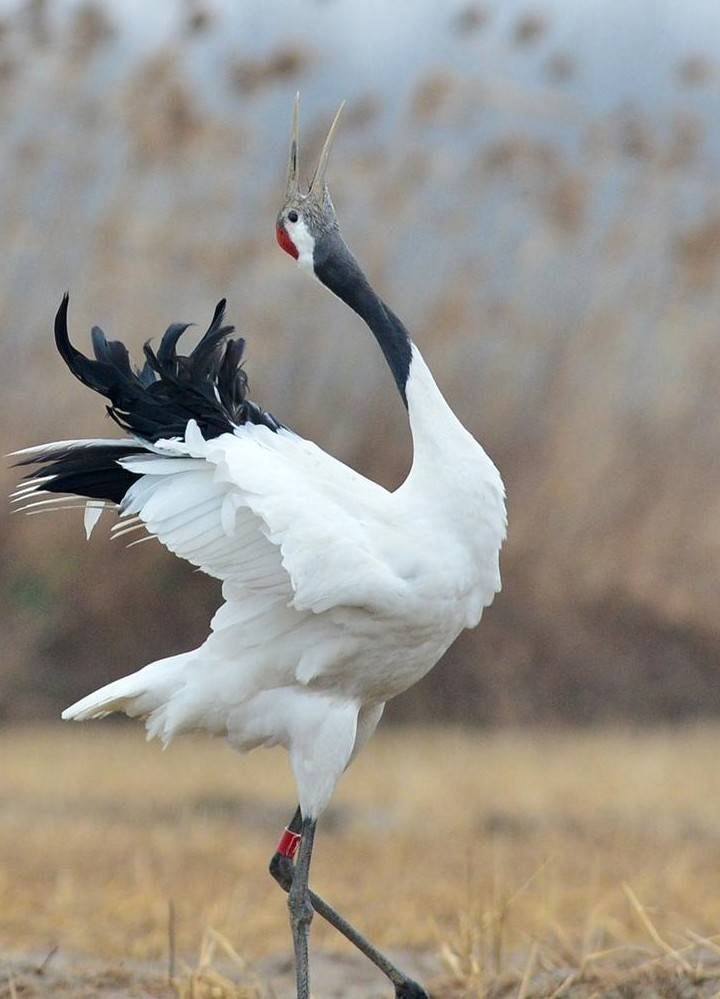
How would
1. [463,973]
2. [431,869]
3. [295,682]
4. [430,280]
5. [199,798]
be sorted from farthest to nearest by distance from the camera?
[430,280], [199,798], [431,869], [463,973], [295,682]

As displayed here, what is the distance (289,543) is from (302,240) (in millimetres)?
972

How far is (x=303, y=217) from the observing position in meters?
4.36

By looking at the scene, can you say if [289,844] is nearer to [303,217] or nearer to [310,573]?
[310,573]

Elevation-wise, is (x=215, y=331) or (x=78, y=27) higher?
(x=78, y=27)

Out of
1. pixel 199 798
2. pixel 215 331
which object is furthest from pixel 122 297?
pixel 215 331

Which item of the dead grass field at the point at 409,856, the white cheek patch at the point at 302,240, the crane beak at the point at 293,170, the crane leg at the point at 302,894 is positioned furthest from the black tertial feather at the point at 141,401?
the dead grass field at the point at 409,856

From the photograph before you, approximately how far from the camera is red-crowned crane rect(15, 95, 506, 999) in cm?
383

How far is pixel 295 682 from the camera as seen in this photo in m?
4.08

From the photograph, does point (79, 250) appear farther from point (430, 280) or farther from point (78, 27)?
point (430, 280)

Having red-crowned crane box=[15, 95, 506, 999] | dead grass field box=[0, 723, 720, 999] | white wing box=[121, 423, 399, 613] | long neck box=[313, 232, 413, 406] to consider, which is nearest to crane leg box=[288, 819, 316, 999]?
red-crowned crane box=[15, 95, 506, 999]

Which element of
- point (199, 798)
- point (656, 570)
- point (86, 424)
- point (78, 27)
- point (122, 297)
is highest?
point (78, 27)

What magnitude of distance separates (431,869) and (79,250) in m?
4.51

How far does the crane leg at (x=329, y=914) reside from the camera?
4176 mm

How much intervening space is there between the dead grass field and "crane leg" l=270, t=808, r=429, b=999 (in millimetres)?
214
